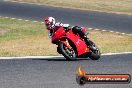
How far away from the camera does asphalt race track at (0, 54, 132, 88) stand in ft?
41.1

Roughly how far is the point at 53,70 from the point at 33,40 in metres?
9.99

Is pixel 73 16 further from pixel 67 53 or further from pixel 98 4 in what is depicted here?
pixel 67 53

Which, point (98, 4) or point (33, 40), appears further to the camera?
point (98, 4)

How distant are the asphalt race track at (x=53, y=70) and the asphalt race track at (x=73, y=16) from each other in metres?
12.6

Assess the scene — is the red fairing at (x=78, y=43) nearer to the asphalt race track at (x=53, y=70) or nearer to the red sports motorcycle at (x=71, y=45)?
the red sports motorcycle at (x=71, y=45)

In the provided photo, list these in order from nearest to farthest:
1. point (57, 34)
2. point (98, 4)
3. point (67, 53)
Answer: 1. point (67, 53)
2. point (57, 34)
3. point (98, 4)

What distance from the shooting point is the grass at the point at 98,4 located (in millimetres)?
38219

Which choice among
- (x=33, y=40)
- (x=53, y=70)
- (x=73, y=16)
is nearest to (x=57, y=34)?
(x=53, y=70)

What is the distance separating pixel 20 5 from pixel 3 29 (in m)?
11.2

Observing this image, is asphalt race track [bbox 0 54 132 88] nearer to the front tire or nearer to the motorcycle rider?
the front tire

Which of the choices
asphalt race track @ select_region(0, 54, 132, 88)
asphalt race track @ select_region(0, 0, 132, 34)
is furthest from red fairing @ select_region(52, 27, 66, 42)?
asphalt race track @ select_region(0, 0, 132, 34)

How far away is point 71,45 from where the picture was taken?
1731 centimetres

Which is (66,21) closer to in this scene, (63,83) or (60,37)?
(60,37)

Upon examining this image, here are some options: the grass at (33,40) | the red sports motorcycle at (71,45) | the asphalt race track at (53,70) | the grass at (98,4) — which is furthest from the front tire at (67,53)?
the grass at (98,4)
